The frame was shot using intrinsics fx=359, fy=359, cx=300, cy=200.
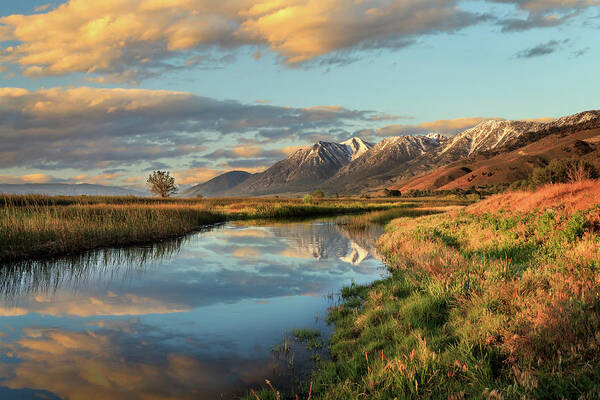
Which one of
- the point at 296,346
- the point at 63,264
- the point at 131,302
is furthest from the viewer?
the point at 63,264

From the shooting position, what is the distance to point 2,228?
1997cm

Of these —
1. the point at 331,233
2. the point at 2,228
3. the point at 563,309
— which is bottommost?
the point at 331,233

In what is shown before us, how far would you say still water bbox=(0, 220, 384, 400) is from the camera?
694 centimetres

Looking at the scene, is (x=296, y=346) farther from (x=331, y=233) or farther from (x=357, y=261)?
(x=331, y=233)

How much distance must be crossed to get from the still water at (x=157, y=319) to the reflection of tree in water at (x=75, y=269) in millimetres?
50

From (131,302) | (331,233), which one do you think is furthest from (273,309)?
(331,233)

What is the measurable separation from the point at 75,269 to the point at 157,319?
930 centimetres

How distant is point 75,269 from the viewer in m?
17.2

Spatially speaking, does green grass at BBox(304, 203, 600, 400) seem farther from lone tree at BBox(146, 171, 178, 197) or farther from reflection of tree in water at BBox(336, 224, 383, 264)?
lone tree at BBox(146, 171, 178, 197)

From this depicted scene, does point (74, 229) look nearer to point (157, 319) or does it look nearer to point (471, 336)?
point (157, 319)

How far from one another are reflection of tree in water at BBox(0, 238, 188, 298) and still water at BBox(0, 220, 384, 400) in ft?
0.16

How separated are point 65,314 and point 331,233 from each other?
25303mm

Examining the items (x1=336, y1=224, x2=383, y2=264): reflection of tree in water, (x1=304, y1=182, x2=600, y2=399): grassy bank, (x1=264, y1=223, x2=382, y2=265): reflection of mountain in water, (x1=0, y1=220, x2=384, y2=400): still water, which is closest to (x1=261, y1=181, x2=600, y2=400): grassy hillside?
(x1=304, y1=182, x2=600, y2=399): grassy bank

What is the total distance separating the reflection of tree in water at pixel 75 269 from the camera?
14.2 m
